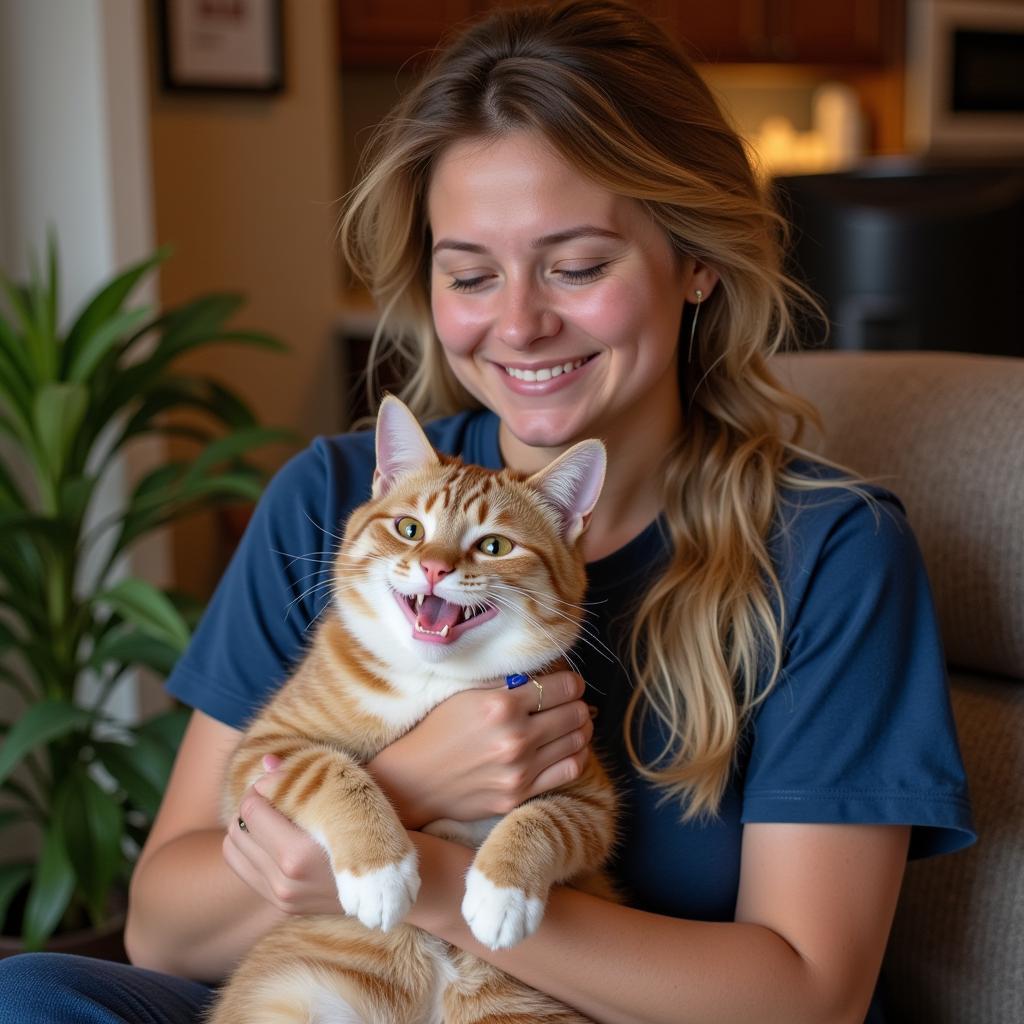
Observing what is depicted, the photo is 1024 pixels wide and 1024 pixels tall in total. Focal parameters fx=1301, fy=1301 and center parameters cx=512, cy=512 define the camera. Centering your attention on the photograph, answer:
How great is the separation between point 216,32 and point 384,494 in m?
2.95

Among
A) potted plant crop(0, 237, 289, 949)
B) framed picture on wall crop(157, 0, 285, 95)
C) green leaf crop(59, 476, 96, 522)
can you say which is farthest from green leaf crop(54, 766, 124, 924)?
framed picture on wall crop(157, 0, 285, 95)

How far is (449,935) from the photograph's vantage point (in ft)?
4.17

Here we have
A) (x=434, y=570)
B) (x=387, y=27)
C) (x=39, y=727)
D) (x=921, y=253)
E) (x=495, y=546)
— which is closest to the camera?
(x=434, y=570)

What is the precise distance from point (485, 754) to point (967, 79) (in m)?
5.09

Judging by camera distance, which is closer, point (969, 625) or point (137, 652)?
point (969, 625)

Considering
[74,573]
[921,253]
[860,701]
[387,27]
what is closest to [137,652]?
[74,573]

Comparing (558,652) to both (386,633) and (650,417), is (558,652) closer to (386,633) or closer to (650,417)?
(386,633)

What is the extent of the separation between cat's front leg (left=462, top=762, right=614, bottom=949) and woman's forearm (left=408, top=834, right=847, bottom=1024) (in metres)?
0.06

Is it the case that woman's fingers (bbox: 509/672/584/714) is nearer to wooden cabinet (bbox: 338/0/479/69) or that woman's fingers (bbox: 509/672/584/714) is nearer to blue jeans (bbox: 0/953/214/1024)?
blue jeans (bbox: 0/953/214/1024)

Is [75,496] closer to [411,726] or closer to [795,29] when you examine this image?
[411,726]

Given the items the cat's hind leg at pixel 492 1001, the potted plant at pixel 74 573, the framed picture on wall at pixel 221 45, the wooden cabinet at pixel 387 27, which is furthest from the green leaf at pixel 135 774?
the wooden cabinet at pixel 387 27

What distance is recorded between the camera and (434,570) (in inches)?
49.2

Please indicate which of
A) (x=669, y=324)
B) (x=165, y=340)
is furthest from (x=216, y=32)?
(x=669, y=324)

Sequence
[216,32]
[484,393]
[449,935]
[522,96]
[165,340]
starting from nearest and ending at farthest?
1. [449,935]
2. [522,96]
3. [484,393]
4. [165,340]
5. [216,32]
